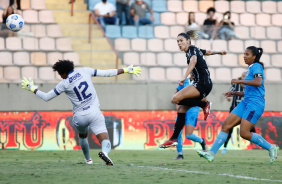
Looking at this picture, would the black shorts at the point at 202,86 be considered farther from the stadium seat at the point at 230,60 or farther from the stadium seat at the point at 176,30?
the stadium seat at the point at 176,30

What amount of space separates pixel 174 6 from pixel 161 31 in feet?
8.09

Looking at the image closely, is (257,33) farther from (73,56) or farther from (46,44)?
(46,44)

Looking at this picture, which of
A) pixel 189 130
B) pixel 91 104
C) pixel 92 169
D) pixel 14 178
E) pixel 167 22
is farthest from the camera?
pixel 167 22

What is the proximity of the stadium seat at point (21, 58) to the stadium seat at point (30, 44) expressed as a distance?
8.5 inches

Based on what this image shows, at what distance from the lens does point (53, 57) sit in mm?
17500

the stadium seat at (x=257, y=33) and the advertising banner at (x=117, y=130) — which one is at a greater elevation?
the stadium seat at (x=257, y=33)

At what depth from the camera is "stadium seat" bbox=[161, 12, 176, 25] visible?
66.2 ft

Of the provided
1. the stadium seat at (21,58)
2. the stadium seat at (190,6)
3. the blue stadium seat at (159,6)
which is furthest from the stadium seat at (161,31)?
the stadium seat at (21,58)

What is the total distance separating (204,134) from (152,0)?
539cm

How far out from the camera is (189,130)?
1289cm

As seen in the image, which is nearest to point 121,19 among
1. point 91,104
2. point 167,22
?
point 167,22

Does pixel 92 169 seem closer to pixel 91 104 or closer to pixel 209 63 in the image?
pixel 91 104

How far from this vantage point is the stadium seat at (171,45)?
1853 cm

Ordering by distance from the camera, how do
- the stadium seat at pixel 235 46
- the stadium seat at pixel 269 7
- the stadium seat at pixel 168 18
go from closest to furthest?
the stadium seat at pixel 235 46, the stadium seat at pixel 168 18, the stadium seat at pixel 269 7
